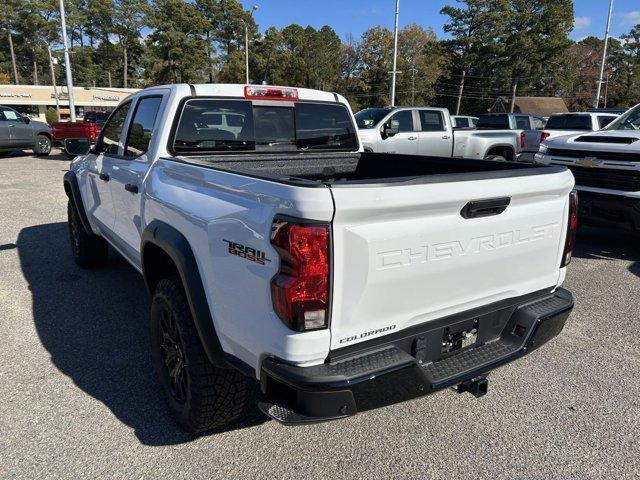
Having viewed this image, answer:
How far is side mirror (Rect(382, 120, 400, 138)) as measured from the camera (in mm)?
11219

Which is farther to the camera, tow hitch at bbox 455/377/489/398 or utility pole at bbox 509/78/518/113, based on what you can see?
utility pole at bbox 509/78/518/113

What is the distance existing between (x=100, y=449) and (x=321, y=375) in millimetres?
1455

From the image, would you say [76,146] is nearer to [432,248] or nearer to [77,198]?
[77,198]

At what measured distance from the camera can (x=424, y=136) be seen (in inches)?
489

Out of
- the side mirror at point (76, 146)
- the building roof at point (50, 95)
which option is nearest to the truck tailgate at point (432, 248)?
the side mirror at point (76, 146)

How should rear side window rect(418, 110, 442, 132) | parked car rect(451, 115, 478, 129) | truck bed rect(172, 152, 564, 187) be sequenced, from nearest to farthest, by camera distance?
truck bed rect(172, 152, 564, 187)
rear side window rect(418, 110, 442, 132)
parked car rect(451, 115, 478, 129)

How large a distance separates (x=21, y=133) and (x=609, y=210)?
17.5 m

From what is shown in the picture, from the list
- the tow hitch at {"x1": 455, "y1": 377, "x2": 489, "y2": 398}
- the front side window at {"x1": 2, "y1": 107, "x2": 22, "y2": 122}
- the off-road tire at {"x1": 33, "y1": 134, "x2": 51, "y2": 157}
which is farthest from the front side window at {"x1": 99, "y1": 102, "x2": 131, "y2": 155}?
the off-road tire at {"x1": 33, "y1": 134, "x2": 51, "y2": 157}

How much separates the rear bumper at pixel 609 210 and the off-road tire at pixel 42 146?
17.5 metres

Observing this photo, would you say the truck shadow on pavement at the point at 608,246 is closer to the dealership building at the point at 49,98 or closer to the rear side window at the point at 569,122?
the rear side window at the point at 569,122

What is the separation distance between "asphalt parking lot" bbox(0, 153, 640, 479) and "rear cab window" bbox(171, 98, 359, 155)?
1.63m

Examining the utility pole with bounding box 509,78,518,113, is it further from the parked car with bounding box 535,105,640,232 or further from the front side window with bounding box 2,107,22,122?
the parked car with bounding box 535,105,640,232

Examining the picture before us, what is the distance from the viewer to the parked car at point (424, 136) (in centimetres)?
1163

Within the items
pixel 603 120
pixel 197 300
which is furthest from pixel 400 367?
pixel 603 120
